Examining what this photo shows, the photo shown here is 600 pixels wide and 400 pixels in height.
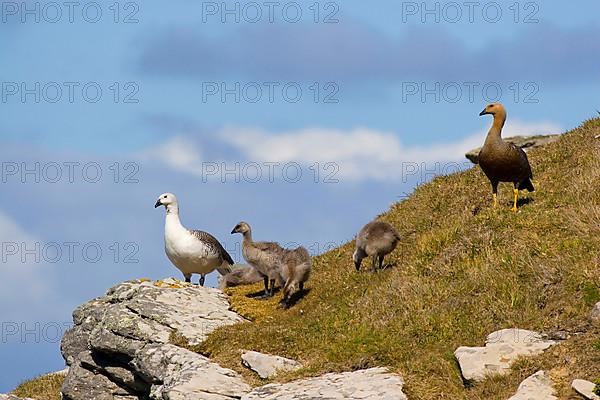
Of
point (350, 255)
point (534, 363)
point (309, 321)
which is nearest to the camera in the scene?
point (534, 363)

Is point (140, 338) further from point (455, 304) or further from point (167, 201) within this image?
point (455, 304)

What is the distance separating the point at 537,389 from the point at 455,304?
3.62m

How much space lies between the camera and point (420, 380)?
14.9 meters

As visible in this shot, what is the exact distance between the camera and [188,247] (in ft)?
73.7

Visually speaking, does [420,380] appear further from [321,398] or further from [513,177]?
[513,177]

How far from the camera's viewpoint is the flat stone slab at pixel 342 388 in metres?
14.5

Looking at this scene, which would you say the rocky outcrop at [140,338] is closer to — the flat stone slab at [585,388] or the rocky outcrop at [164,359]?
the rocky outcrop at [164,359]

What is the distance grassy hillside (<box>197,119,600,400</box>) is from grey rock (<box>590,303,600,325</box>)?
13 cm

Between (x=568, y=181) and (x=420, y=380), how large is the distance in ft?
32.7

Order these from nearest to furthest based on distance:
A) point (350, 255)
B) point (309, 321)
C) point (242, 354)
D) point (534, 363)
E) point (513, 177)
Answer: point (534, 363) < point (242, 354) < point (309, 321) < point (513, 177) < point (350, 255)

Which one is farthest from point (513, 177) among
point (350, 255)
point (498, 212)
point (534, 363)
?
point (534, 363)

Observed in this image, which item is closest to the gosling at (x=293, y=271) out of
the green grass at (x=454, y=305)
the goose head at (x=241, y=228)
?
the green grass at (x=454, y=305)

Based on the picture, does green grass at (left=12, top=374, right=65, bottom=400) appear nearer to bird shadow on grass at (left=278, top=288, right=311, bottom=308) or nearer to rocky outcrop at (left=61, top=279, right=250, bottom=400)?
rocky outcrop at (left=61, top=279, right=250, bottom=400)

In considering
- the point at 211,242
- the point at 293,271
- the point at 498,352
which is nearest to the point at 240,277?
the point at 211,242
